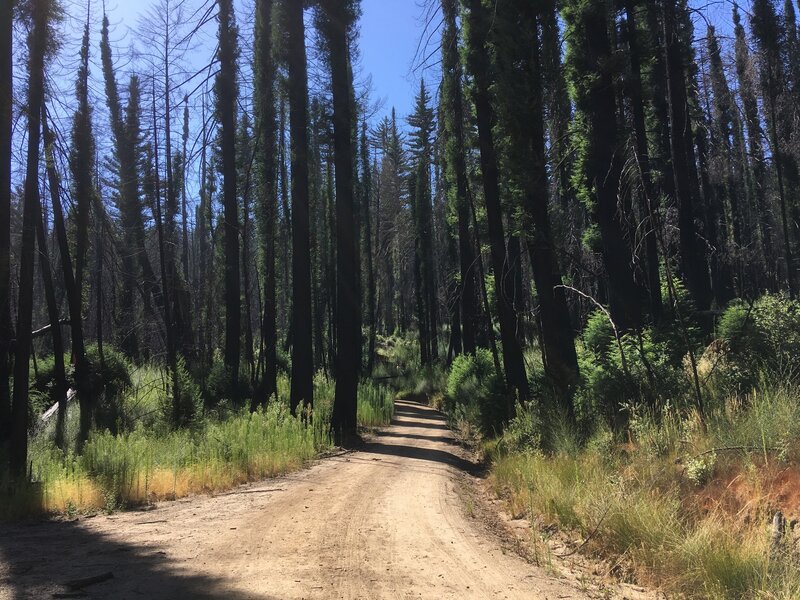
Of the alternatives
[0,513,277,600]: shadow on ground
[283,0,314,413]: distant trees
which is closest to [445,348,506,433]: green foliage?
[283,0,314,413]: distant trees

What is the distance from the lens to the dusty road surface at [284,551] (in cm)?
387

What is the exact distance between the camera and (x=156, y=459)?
28.1ft

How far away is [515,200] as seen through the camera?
11.9 m

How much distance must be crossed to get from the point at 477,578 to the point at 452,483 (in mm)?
4162

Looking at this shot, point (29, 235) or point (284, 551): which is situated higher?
point (29, 235)

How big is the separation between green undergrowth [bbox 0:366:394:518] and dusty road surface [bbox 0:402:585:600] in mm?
536

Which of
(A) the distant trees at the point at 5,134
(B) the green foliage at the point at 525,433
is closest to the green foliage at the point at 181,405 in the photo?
(A) the distant trees at the point at 5,134

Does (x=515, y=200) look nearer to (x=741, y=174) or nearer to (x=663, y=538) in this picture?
(x=663, y=538)

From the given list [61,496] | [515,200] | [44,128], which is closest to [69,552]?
[61,496]

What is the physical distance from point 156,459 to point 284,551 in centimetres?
489

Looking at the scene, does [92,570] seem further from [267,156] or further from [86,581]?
[267,156]

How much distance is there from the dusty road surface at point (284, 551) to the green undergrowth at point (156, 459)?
0.54 metres

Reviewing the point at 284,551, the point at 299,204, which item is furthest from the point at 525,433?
the point at 299,204

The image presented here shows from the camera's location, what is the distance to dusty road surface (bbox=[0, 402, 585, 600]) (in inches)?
152
